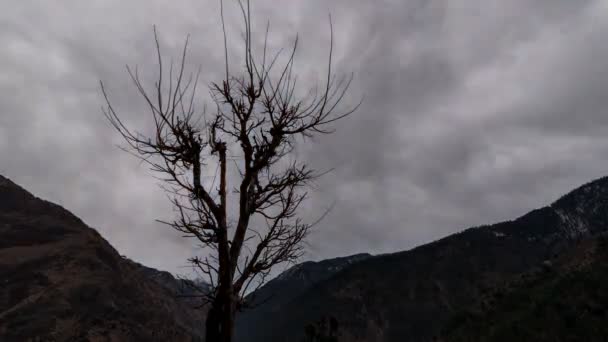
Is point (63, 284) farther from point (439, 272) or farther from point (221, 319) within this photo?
point (439, 272)

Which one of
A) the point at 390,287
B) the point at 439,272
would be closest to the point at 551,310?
the point at 439,272

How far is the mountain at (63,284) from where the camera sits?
65.8 m

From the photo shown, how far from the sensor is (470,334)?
32.5 m

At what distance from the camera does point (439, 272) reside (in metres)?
118

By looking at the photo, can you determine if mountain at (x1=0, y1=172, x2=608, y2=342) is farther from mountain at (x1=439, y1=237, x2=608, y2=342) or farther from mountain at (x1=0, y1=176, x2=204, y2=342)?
mountain at (x1=0, y1=176, x2=204, y2=342)

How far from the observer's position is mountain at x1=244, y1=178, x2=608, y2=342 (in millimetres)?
107125

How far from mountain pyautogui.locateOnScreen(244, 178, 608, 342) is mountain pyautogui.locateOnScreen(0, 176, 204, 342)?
47609 millimetres

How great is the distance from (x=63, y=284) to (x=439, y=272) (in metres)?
92.0

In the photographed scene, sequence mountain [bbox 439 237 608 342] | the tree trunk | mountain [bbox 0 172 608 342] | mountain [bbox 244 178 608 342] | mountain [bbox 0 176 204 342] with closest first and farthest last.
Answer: the tree trunk, mountain [bbox 439 237 608 342], mountain [bbox 0 172 608 342], mountain [bbox 0 176 204 342], mountain [bbox 244 178 608 342]

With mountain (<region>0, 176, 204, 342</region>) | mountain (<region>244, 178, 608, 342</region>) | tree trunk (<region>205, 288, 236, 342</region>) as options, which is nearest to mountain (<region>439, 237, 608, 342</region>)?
tree trunk (<region>205, 288, 236, 342</region>)

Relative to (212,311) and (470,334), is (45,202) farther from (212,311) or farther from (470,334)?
(212,311)

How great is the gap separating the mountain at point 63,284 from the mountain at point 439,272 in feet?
156

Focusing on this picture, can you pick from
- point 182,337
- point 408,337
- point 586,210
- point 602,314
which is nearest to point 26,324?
point 182,337

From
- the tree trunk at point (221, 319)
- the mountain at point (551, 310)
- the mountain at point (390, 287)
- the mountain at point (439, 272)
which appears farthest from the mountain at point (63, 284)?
the tree trunk at point (221, 319)
